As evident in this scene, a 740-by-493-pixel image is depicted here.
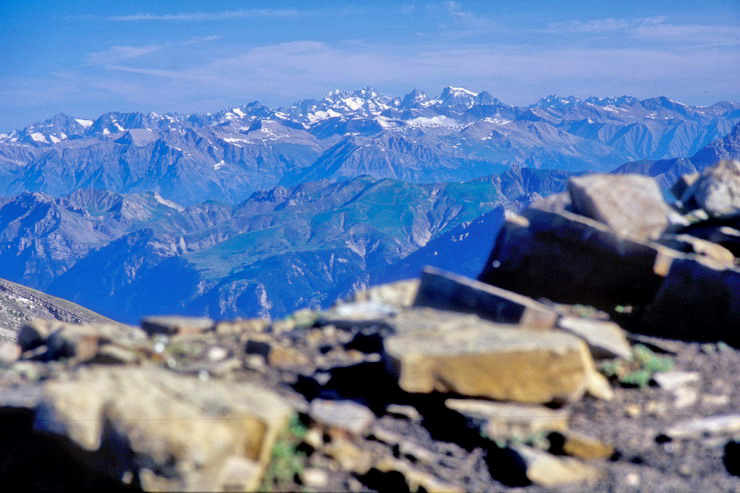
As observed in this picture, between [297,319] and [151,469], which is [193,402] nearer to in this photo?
[151,469]

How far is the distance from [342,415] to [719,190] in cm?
1331

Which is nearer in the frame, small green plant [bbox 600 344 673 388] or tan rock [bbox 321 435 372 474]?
tan rock [bbox 321 435 372 474]

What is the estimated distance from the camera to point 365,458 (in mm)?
8594

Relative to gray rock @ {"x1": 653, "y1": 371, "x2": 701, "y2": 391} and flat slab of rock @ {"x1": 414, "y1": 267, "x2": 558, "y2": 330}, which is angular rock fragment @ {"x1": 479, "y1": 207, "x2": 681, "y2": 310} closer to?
flat slab of rock @ {"x1": 414, "y1": 267, "x2": 558, "y2": 330}

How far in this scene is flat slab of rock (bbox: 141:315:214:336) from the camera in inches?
459

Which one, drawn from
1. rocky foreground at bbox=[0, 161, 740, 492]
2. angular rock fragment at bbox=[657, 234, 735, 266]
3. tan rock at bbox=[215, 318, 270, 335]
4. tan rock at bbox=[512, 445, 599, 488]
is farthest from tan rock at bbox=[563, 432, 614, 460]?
angular rock fragment at bbox=[657, 234, 735, 266]

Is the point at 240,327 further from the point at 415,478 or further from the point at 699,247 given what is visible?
the point at 699,247

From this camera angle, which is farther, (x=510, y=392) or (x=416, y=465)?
(x=510, y=392)

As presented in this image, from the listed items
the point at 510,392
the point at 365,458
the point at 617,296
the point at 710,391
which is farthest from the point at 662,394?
the point at 365,458

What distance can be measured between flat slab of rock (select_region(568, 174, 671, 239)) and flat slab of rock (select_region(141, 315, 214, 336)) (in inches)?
366

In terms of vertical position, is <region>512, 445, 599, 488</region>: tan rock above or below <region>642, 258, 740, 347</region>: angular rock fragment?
below

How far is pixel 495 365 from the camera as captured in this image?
9508 mm

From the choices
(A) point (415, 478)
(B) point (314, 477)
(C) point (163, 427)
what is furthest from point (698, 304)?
(C) point (163, 427)

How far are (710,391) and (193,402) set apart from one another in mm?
8417
